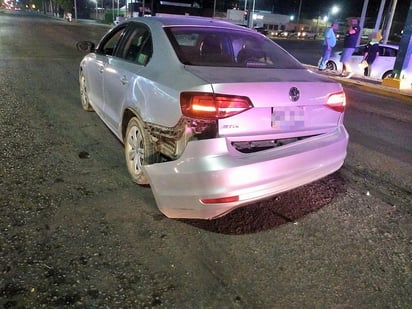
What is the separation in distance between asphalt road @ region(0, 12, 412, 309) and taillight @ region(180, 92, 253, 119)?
3.28 feet

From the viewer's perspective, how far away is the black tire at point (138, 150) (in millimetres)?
3359

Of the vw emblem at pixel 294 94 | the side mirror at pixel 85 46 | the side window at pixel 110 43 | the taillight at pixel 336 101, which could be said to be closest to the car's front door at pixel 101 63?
the side window at pixel 110 43

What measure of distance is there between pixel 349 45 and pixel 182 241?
12.7 m

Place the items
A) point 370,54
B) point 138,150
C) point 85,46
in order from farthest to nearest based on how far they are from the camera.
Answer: point 370,54, point 85,46, point 138,150

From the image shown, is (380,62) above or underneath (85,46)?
underneath

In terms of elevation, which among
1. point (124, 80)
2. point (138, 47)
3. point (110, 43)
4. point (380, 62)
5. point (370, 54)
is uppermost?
point (138, 47)

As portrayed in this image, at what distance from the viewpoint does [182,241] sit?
119 inches

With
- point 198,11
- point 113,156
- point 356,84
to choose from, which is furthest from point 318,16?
point 113,156

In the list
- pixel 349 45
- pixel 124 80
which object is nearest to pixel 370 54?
pixel 349 45

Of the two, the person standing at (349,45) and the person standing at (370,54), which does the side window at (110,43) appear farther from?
the person standing at (370,54)

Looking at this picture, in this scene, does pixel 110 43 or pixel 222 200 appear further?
pixel 110 43

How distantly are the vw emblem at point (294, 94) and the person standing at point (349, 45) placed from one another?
11767 millimetres

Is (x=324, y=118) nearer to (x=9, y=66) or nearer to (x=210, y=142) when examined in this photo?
A: (x=210, y=142)

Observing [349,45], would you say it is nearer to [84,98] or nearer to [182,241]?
[84,98]
